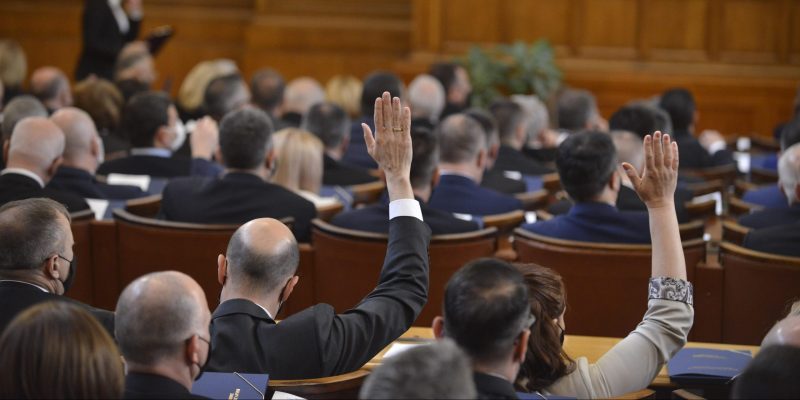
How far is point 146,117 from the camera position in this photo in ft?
20.6

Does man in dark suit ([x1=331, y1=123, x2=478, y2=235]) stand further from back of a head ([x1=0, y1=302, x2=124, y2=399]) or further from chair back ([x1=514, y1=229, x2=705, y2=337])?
back of a head ([x1=0, y1=302, x2=124, y2=399])

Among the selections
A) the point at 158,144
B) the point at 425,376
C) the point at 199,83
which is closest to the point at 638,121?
the point at 158,144

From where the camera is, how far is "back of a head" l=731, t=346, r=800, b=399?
6.75 feet

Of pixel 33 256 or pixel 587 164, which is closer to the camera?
pixel 33 256

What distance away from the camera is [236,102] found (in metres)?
7.57

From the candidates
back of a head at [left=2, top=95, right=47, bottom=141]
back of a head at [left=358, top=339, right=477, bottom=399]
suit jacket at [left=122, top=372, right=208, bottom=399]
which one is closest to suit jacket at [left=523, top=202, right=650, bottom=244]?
suit jacket at [left=122, top=372, right=208, bottom=399]

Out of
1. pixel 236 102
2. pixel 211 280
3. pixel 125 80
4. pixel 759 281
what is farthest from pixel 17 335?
pixel 125 80

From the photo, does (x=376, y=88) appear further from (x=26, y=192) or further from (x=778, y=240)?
(x=778, y=240)

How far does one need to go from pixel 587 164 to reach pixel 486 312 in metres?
2.26

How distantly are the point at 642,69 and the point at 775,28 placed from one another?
1397mm

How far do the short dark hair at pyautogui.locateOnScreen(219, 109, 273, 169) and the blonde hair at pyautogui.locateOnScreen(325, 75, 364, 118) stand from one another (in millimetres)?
4375

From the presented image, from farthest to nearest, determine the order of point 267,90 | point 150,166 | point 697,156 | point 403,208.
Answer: point 267,90, point 697,156, point 150,166, point 403,208

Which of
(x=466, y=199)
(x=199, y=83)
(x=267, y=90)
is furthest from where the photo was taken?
(x=199, y=83)

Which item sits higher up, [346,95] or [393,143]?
[393,143]
